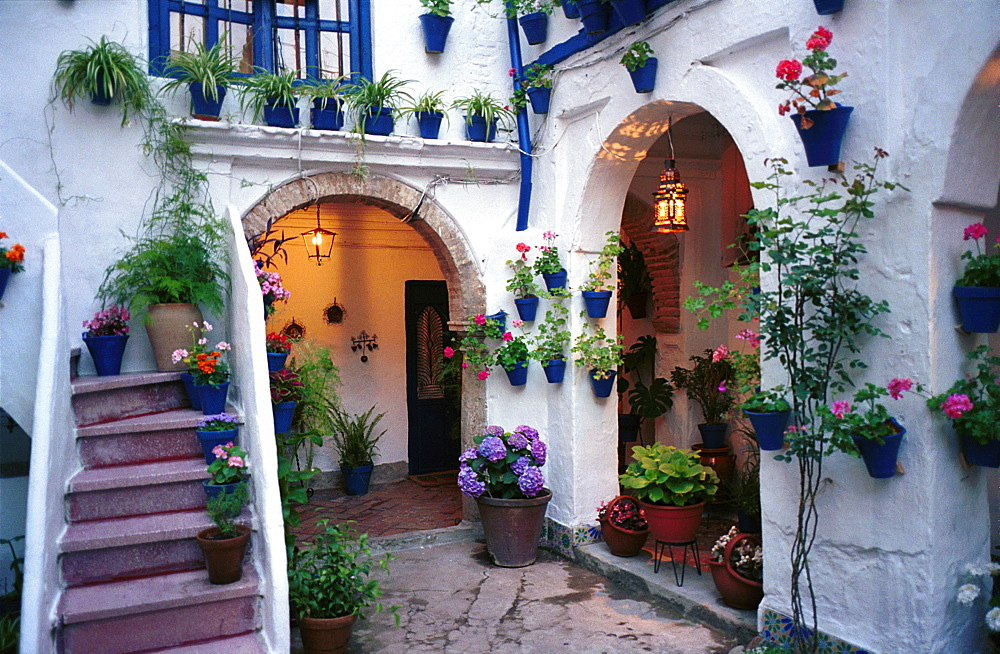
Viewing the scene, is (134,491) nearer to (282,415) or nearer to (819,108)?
(282,415)

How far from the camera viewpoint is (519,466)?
586cm

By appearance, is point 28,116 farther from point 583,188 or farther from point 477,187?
point 583,188

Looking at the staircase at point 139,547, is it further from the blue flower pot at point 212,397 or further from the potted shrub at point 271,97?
the potted shrub at point 271,97

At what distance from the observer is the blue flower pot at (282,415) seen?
17.0 ft

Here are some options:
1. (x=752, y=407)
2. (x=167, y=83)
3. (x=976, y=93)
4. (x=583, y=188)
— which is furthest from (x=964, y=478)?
(x=167, y=83)

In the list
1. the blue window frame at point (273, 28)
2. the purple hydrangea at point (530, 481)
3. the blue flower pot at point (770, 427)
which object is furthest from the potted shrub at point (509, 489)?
the blue window frame at point (273, 28)

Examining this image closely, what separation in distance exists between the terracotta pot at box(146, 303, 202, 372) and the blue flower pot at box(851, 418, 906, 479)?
4146mm

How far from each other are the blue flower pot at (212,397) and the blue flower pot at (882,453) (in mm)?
3578

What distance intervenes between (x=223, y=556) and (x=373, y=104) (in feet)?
11.4

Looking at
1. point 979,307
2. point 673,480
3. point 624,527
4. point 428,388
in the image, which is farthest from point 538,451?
point 428,388

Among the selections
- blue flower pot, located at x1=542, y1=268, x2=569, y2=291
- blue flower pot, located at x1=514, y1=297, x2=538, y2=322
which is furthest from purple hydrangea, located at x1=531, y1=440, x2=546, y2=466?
blue flower pot, located at x1=542, y1=268, x2=569, y2=291

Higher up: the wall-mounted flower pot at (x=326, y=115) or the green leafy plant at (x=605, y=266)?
the wall-mounted flower pot at (x=326, y=115)

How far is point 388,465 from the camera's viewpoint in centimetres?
891

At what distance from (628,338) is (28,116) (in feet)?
19.3
